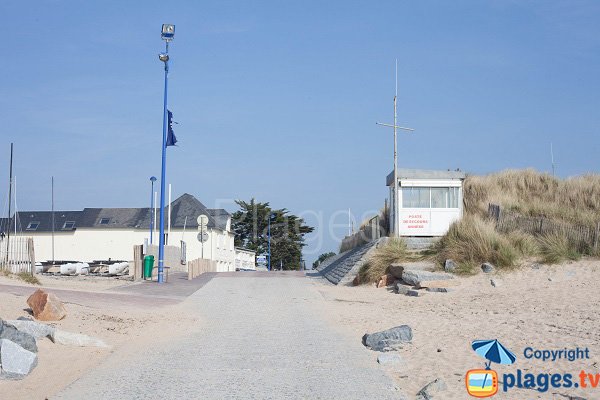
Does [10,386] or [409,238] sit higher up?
[409,238]

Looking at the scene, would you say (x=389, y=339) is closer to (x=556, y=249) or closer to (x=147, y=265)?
(x=556, y=249)

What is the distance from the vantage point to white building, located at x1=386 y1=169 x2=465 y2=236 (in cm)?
2858

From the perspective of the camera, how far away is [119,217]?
6981 cm

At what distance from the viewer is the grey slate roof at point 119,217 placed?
68.2 metres

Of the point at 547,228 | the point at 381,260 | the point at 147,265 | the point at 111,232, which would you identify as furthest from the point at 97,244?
the point at 547,228

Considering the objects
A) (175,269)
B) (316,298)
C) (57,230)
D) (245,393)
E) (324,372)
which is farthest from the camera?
(57,230)

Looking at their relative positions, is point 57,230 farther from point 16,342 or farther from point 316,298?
point 16,342

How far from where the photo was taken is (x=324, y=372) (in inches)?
358

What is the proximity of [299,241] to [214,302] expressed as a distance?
244 feet

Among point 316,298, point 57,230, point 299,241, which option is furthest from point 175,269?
point 299,241

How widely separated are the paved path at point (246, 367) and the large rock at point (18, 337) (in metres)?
1.05

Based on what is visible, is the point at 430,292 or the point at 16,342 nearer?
the point at 16,342

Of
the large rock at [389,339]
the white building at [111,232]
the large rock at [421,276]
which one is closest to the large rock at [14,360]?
the large rock at [389,339]

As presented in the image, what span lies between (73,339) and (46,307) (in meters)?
1.94
